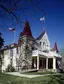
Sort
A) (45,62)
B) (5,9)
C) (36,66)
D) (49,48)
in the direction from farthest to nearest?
(49,48) → (45,62) → (36,66) → (5,9)

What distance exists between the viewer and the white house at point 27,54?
2962 cm

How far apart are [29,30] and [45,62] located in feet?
24.2

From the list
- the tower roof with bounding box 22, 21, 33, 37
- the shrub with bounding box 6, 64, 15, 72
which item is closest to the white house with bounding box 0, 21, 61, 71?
the tower roof with bounding box 22, 21, 33, 37

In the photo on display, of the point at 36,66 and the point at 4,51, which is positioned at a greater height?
the point at 4,51

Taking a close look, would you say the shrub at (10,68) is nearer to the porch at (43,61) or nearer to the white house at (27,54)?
the white house at (27,54)

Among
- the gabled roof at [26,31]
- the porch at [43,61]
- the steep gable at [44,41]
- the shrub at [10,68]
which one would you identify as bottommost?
the shrub at [10,68]

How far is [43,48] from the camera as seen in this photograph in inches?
1340

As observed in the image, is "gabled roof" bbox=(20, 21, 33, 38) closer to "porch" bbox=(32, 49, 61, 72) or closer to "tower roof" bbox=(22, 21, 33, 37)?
"tower roof" bbox=(22, 21, 33, 37)

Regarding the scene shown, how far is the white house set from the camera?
29.6m

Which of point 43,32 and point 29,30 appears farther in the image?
point 43,32

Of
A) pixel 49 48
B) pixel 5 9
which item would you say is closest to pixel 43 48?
pixel 49 48

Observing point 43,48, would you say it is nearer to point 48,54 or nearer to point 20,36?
point 48,54

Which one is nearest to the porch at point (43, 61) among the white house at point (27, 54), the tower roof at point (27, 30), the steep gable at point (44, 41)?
the white house at point (27, 54)

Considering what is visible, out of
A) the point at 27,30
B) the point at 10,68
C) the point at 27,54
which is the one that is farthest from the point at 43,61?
the point at 27,30
